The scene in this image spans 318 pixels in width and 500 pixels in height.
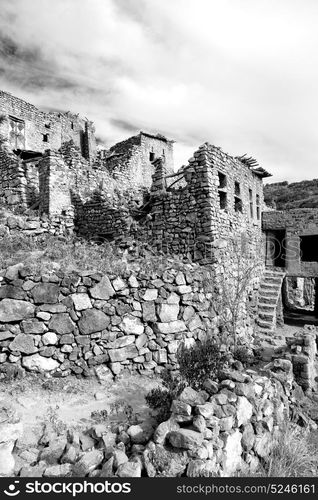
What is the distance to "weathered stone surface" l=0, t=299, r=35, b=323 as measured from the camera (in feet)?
20.2

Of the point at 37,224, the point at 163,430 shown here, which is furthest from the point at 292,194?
the point at 163,430

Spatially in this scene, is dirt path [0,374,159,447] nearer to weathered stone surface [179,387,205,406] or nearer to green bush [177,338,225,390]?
green bush [177,338,225,390]

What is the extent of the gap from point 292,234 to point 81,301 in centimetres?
1485

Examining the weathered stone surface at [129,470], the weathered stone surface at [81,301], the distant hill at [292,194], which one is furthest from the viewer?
the distant hill at [292,194]

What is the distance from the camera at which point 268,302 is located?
45.6 ft

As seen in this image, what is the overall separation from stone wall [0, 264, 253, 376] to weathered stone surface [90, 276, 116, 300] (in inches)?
0.9

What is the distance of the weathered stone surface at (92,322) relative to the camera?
261 inches

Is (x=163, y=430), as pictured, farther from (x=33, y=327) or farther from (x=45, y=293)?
(x=45, y=293)

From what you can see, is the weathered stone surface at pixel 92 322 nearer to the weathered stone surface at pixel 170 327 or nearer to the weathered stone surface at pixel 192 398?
the weathered stone surface at pixel 170 327

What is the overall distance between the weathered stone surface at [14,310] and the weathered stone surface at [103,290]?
51.2 inches

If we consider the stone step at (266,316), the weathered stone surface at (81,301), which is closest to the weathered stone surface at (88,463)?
the weathered stone surface at (81,301)

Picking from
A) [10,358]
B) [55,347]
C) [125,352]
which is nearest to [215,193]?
[125,352]
